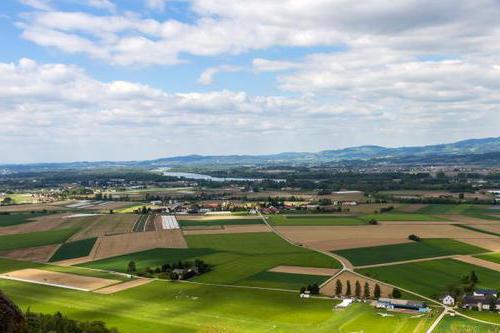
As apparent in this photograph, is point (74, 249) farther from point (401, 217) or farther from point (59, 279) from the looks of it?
point (401, 217)

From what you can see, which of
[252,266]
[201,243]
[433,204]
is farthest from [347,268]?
[433,204]

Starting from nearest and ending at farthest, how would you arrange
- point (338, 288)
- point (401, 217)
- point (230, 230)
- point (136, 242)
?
point (338, 288) < point (136, 242) < point (230, 230) < point (401, 217)

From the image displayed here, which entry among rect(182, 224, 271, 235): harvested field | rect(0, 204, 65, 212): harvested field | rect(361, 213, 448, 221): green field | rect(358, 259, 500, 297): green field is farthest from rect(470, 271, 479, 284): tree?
rect(0, 204, 65, 212): harvested field

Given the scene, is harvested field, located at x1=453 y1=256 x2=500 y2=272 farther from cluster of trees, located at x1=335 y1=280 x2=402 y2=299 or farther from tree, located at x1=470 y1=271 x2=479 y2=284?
cluster of trees, located at x1=335 y1=280 x2=402 y2=299

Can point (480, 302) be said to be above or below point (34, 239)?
below

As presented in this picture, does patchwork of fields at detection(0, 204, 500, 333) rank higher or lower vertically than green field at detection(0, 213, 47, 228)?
lower

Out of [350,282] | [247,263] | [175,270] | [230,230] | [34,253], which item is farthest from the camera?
[230,230]

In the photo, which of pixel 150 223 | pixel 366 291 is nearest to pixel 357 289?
pixel 366 291
